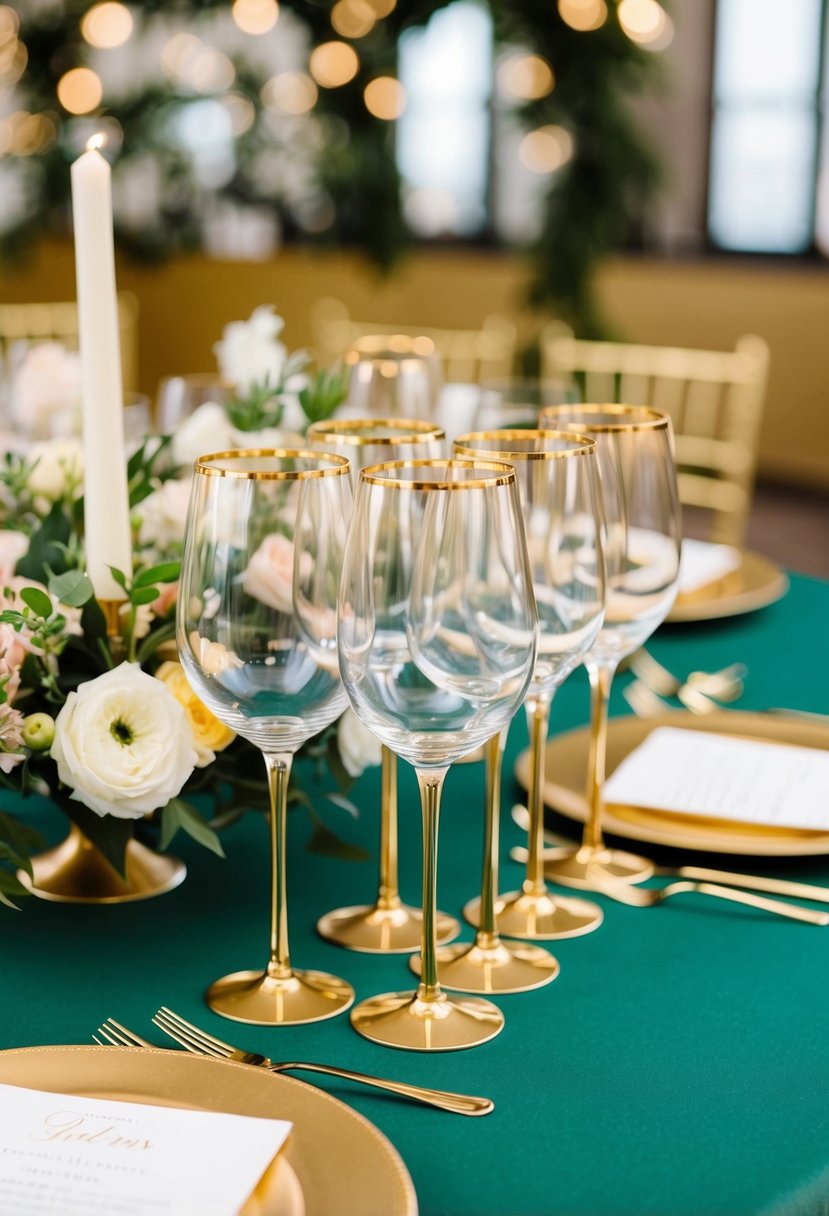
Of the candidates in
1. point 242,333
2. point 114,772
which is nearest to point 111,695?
point 114,772

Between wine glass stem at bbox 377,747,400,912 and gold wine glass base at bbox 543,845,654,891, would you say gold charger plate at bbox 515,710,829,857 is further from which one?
wine glass stem at bbox 377,747,400,912

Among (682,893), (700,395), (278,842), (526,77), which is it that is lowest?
(700,395)

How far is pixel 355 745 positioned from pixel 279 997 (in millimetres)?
192

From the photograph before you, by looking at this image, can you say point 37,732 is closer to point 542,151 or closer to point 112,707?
point 112,707

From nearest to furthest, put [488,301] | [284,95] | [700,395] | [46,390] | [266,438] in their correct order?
[266,438] < [46,390] < [284,95] < [700,395] < [488,301]

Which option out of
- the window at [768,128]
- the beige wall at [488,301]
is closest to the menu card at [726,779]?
the beige wall at [488,301]

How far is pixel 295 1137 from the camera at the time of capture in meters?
0.72

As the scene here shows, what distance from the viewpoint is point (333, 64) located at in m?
3.73

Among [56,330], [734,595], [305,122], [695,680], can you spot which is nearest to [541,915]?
[695,680]

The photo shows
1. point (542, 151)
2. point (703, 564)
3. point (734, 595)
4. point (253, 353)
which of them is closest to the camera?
point (253, 353)

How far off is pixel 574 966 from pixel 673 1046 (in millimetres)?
106

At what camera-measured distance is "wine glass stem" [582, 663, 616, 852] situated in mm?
1089

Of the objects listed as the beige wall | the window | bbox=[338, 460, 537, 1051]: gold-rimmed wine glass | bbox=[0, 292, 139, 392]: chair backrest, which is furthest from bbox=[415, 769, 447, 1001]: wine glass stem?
the window

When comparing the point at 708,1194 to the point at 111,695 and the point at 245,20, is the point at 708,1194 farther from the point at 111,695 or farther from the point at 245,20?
the point at 245,20
